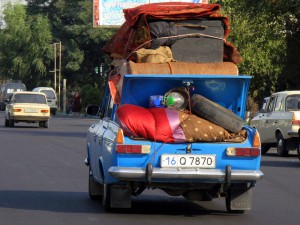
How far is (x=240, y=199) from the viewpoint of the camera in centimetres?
1238

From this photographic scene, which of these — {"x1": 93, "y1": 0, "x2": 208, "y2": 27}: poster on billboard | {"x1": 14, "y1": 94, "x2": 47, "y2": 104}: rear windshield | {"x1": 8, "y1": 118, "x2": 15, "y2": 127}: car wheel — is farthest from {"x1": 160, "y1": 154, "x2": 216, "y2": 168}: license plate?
{"x1": 93, "y1": 0, "x2": 208, "y2": 27}: poster on billboard

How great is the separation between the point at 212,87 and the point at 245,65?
122 ft

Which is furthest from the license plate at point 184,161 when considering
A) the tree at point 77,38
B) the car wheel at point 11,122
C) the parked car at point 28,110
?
the tree at point 77,38

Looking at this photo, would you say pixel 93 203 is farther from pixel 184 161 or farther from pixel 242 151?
pixel 242 151

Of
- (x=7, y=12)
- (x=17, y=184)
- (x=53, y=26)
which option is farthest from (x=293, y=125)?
(x=7, y=12)

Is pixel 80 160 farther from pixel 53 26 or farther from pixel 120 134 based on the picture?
pixel 53 26

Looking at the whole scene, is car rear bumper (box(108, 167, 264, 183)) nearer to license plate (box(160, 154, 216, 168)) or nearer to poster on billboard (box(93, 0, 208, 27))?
license plate (box(160, 154, 216, 168))

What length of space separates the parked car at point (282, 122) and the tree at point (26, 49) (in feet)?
220

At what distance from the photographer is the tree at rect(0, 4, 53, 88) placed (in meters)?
94.0

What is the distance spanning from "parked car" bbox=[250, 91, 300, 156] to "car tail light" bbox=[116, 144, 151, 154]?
14.3 meters

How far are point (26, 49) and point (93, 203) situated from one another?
82.9 meters

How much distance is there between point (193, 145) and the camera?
11617 mm

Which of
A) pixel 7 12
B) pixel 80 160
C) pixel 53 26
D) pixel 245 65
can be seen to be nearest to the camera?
pixel 80 160

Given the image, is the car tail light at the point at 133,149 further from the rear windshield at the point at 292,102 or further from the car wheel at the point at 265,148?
the car wheel at the point at 265,148
